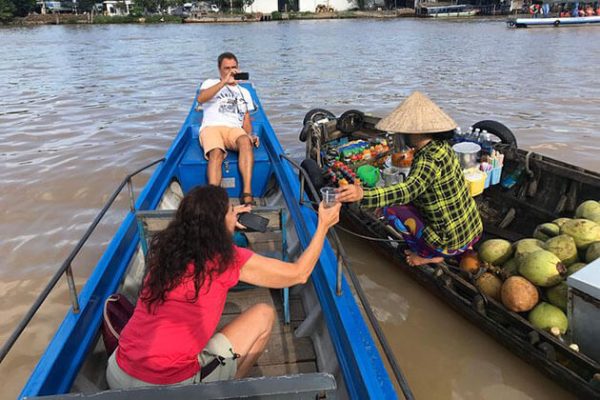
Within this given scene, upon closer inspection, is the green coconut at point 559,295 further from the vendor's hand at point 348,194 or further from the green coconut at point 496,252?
the vendor's hand at point 348,194

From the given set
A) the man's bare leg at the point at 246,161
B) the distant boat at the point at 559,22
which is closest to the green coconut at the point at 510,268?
the man's bare leg at the point at 246,161

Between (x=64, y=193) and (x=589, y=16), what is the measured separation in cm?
4696

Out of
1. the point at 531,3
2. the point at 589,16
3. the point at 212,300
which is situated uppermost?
the point at 531,3

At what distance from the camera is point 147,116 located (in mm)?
11586

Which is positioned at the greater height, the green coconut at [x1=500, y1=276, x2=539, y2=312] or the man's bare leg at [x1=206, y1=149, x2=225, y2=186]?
the man's bare leg at [x1=206, y1=149, x2=225, y2=186]

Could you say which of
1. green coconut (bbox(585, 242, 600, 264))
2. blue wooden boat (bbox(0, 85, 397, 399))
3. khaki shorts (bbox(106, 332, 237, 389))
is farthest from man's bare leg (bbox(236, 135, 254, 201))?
green coconut (bbox(585, 242, 600, 264))

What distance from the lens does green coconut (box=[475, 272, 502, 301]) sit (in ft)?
12.1

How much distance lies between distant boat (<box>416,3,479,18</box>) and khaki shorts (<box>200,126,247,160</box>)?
62.8m

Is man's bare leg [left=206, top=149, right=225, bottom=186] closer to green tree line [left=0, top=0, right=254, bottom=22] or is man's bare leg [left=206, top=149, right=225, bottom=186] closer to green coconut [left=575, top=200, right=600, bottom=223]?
green coconut [left=575, top=200, right=600, bottom=223]

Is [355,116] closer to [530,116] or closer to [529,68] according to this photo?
[530,116]

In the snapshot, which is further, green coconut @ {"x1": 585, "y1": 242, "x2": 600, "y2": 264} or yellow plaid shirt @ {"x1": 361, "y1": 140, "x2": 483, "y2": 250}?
green coconut @ {"x1": 585, "y1": 242, "x2": 600, "y2": 264}

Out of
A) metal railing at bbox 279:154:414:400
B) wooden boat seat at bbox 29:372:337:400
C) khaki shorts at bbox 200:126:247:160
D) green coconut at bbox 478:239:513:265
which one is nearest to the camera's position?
wooden boat seat at bbox 29:372:337:400

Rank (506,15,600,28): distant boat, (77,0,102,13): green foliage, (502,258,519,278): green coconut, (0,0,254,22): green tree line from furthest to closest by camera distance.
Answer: (77,0,102,13): green foliage < (0,0,254,22): green tree line < (506,15,600,28): distant boat < (502,258,519,278): green coconut

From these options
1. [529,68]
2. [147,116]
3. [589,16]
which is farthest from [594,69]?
[589,16]
